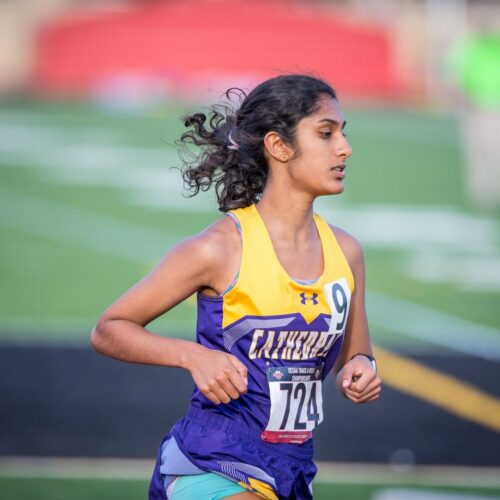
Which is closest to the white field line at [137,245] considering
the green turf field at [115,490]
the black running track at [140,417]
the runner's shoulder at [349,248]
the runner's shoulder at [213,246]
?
the black running track at [140,417]

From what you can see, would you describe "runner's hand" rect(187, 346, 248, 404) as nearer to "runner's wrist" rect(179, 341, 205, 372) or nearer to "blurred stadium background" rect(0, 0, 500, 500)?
"runner's wrist" rect(179, 341, 205, 372)

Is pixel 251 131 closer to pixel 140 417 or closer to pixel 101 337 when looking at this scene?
pixel 101 337

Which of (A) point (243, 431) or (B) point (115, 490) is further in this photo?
(B) point (115, 490)

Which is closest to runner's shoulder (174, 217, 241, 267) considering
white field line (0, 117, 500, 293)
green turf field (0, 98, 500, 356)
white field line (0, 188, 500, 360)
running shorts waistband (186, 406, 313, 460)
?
running shorts waistband (186, 406, 313, 460)

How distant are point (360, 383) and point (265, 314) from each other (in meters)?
0.41

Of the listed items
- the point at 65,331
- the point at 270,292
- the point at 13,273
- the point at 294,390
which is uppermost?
the point at 13,273

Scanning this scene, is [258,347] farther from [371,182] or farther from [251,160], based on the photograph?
[371,182]

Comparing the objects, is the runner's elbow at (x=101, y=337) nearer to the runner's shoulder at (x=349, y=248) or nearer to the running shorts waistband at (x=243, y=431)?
the running shorts waistband at (x=243, y=431)

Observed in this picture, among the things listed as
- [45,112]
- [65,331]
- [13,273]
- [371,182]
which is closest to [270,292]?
[65,331]

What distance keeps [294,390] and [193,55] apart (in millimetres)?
34179

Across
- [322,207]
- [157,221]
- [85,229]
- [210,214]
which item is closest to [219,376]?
[85,229]

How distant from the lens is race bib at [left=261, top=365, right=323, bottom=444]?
12.9ft

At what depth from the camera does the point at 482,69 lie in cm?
3144

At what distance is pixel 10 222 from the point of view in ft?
54.7
